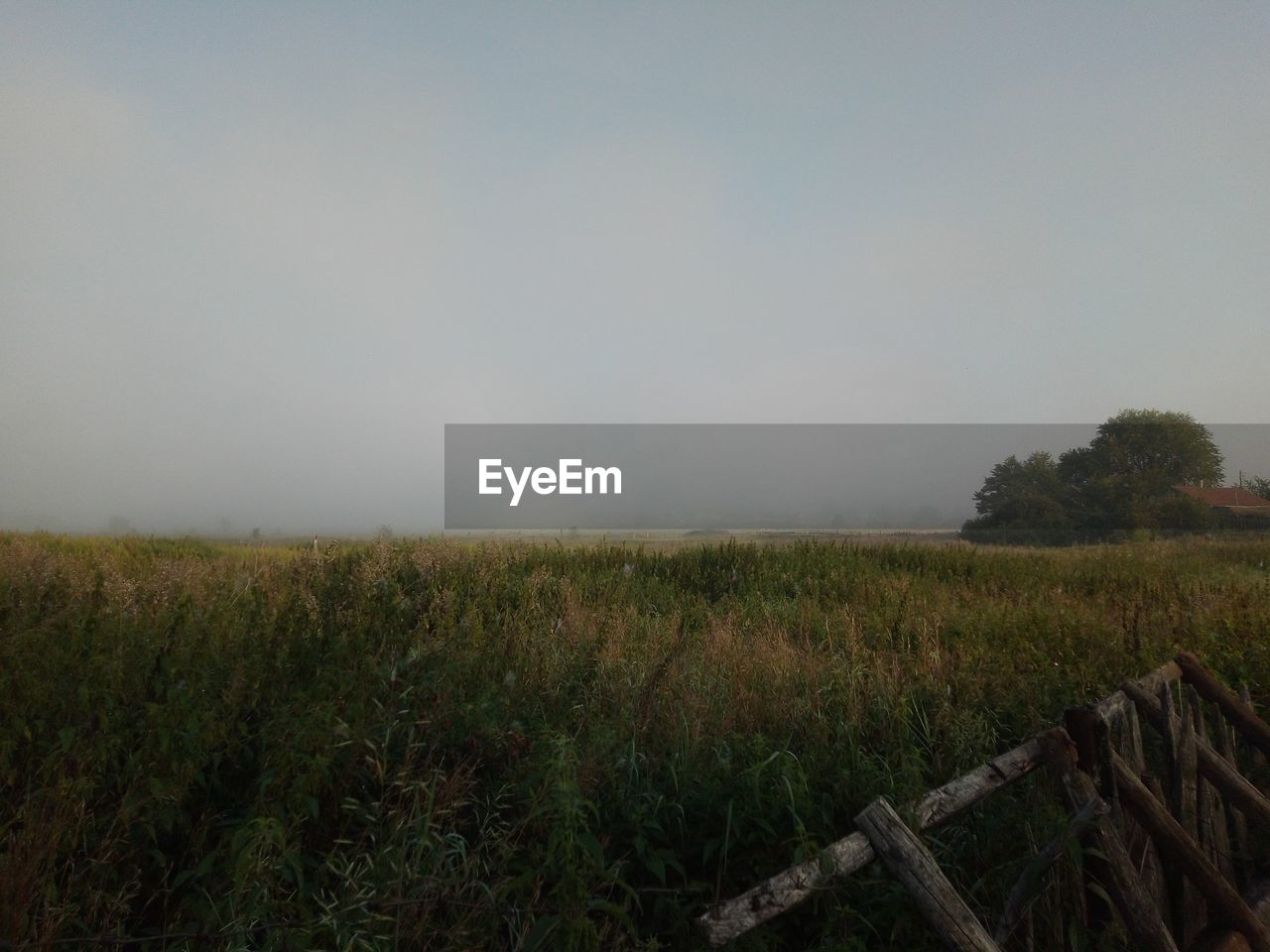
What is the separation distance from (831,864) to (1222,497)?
44.8m

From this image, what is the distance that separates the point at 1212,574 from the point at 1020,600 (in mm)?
8445

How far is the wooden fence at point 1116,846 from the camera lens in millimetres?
2932

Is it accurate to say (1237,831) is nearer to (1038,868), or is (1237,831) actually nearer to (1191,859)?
(1191,859)

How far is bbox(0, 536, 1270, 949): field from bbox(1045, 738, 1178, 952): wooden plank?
29 centimetres

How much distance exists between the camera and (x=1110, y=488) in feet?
125

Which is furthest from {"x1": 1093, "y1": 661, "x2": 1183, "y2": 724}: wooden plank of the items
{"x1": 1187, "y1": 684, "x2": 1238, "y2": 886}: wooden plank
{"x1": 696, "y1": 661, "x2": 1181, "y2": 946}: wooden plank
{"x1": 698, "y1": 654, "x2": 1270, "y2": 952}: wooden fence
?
{"x1": 696, "y1": 661, "x2": 1181, "y2": 946}: wooden plank

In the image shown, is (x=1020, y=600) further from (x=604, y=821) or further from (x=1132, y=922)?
(x=604, y=821)

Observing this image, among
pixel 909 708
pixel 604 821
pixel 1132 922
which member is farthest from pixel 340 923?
pixel 909 708

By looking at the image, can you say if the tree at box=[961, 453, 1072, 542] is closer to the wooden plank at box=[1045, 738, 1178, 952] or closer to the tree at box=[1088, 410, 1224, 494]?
the tree at box=[1088, 410, 1224, 494]

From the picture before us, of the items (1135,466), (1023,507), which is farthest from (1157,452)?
(1023,507)

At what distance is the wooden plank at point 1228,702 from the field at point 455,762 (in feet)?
2.76

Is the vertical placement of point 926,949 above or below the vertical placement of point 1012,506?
below

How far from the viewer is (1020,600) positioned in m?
9.62

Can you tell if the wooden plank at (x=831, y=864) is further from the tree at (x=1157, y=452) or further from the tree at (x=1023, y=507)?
the tree at (x=1157, y=452)
